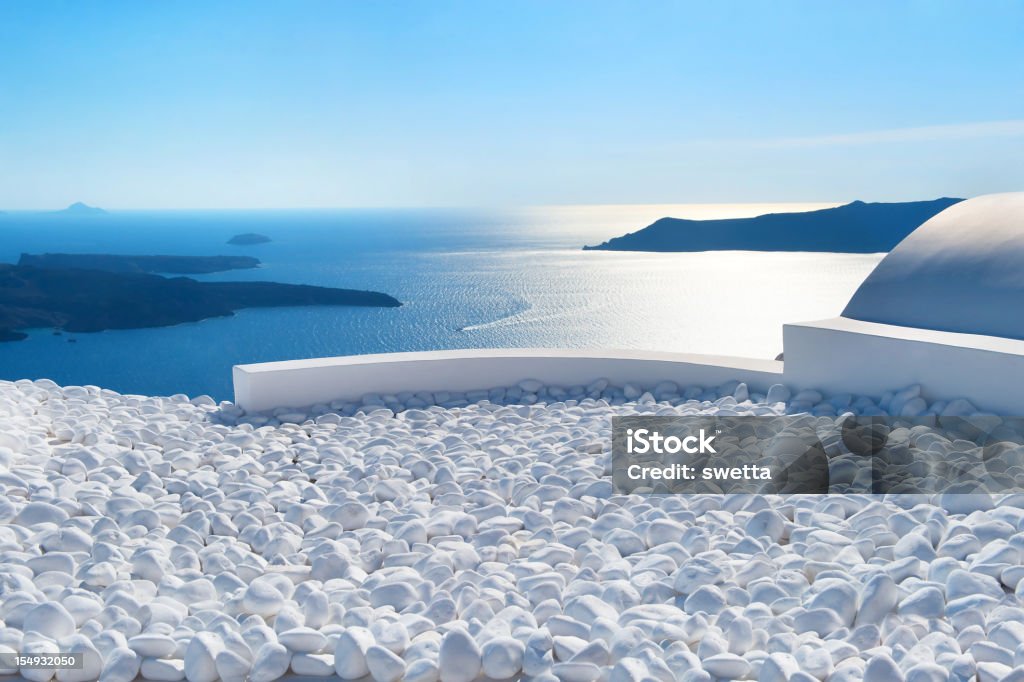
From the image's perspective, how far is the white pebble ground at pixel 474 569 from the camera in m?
1.65

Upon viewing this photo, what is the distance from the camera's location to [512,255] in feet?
96.0

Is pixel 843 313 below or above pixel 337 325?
above

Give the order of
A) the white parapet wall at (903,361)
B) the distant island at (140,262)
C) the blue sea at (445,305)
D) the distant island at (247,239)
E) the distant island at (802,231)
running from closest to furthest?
the white parapet wall at (903,361) < the blue sea at (445,305) < the distant island at (802,231) < the distant island at (140,262) < the distant island at (247,239)

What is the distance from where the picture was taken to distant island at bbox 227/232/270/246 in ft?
87.2

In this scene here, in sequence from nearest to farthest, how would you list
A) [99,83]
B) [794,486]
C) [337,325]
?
[794,486] → [337,325] → [99,83]

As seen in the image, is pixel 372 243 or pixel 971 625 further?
pixel 372 243

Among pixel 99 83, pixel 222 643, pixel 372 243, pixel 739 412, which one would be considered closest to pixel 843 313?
pixel 739 412

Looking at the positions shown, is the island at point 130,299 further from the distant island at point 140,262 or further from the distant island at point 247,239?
the distant island at point 247,239

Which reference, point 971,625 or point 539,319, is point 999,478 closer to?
point 971,625

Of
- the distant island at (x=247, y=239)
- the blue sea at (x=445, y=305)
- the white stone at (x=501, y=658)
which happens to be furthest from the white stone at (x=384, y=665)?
the distant island at (x=247, y=239)

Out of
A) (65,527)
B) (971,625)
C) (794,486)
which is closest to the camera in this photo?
(971,625)

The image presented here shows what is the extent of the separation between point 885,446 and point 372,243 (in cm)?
3007

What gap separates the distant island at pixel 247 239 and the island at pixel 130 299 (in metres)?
7.07

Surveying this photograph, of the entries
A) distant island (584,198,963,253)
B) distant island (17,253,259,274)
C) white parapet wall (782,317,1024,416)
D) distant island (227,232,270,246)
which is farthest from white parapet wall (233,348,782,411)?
distant island (227,232,270,246)
